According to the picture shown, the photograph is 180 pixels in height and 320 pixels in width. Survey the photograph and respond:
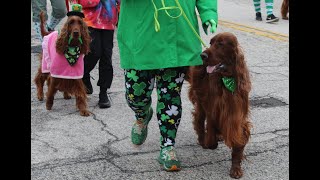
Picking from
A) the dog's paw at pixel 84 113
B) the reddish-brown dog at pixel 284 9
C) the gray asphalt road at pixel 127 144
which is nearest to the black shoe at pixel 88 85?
the gray asphalt road at pixel 127 144

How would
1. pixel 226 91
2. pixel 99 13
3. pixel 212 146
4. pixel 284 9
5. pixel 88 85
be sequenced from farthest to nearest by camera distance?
pixel 284 9 → pixel 88 85 → pixel 99 13 → pixel 212 146 → pixel 226 91

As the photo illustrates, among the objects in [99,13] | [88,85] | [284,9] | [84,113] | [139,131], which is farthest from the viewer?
[284,9]

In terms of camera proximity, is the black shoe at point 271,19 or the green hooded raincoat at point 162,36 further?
the black shoe at point 271,19

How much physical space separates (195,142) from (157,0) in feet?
4.96

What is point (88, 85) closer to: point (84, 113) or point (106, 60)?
point (106, 60)

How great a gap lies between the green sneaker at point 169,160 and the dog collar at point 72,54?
2.05 meters

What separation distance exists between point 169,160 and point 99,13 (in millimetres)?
2392

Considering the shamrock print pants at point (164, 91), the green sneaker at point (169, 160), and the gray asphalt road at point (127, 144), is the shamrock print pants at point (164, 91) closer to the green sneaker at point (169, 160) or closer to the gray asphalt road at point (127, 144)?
the green sneaker at point (169, 160)

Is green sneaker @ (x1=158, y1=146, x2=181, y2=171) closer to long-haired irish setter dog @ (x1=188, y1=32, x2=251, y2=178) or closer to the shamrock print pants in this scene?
the shamrock print pants

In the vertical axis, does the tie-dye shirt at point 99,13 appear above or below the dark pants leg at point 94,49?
above

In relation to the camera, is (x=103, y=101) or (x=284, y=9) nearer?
(x=103, y=101)

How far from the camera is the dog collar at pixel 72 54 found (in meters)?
5.70

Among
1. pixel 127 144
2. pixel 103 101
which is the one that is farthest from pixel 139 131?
pixel 103 101

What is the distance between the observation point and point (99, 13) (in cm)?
583
